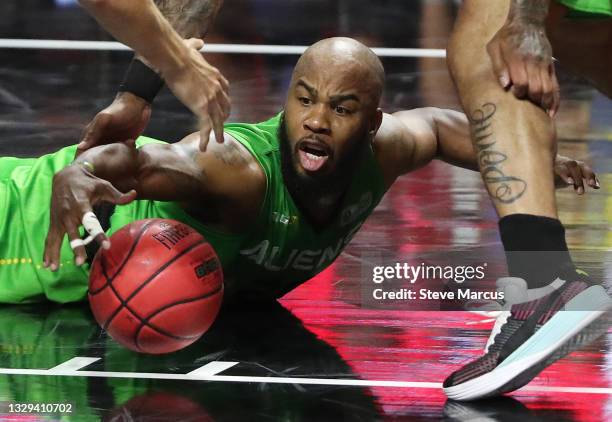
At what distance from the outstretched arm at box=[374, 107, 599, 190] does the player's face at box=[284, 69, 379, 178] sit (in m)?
0.55

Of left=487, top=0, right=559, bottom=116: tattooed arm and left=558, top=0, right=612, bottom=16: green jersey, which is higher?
left=558, top=0, right=612, bottom=16: green jersey

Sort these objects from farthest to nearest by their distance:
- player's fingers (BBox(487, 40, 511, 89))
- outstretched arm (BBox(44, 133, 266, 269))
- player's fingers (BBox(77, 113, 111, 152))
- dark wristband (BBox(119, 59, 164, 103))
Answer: dark wristband (BBox(119, 59, 164, 103))
player's fingers (BBox(77, 113, 111, 152))
outstretched arm (BBox(44, 133, 266, 269))
player's fingers (BBox(487, 40, 511, 89))

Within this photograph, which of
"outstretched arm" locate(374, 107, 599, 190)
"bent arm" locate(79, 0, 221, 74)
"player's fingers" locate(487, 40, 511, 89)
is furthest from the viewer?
"outstretched arm" locate(374, 107, 599, 190)

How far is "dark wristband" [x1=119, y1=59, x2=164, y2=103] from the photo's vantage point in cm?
493

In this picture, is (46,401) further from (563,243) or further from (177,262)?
(563,243)

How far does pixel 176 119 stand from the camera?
8.22 meters

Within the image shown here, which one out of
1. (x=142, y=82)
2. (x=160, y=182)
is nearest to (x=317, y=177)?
(x=160, y=182)

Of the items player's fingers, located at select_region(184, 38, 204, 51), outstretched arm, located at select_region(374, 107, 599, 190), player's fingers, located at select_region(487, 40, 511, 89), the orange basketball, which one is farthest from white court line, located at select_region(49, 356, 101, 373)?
player's fingers, located at select_region(487, 40, 511, 89)

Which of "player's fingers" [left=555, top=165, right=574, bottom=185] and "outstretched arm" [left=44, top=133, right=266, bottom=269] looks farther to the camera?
"player's fingers" [left=555, top=165, right=574, bottom=185]

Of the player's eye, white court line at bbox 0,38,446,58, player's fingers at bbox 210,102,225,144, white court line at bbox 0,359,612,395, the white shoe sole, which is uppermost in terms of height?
white court line at bbox 0,38,446,58

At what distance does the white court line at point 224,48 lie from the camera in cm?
1003

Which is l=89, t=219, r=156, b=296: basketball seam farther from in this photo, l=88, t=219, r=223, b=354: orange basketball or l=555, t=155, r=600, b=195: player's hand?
l=555, t=155, r=600, b=195: player's hand

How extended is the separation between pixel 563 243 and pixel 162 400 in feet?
4.29

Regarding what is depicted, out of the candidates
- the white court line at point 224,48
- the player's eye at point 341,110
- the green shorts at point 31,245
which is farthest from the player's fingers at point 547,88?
the white court line at point 224,48
